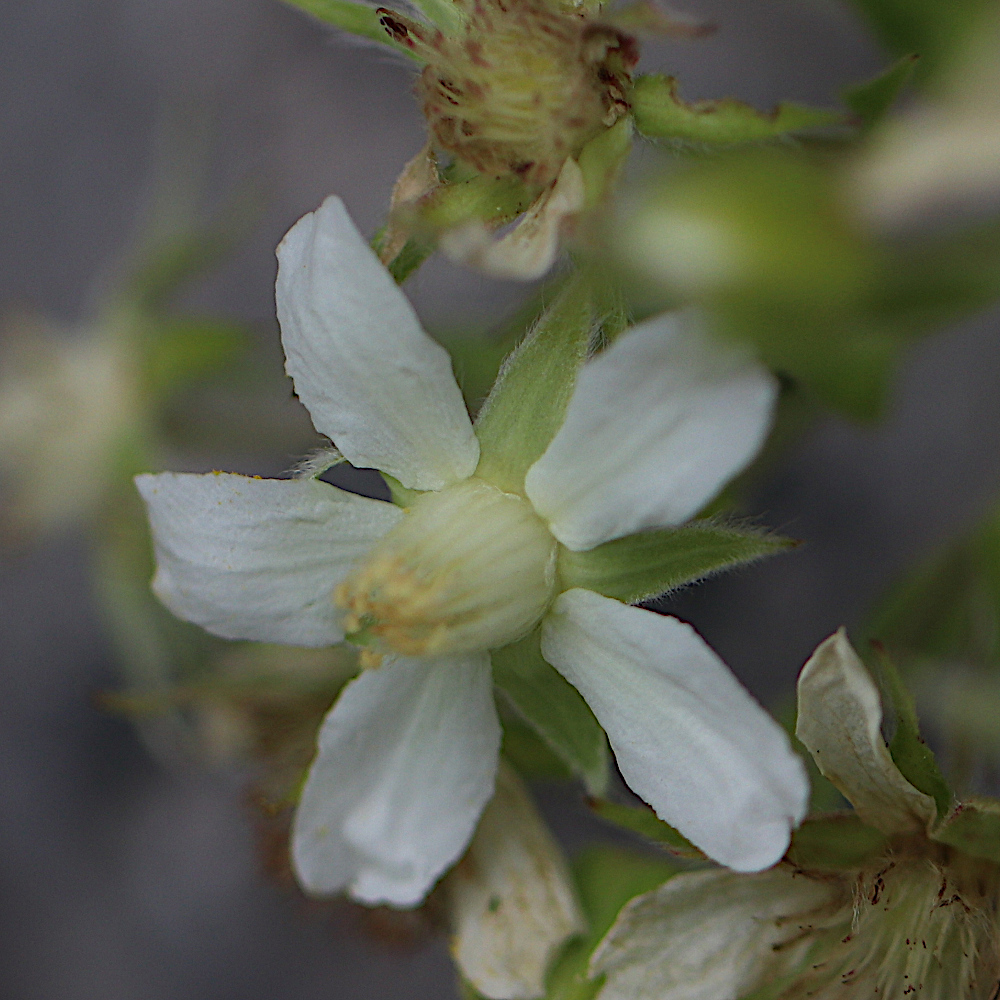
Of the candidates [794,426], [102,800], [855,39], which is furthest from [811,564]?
[102,800]

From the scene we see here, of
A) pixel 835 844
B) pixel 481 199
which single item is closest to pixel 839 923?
pixel 835 844

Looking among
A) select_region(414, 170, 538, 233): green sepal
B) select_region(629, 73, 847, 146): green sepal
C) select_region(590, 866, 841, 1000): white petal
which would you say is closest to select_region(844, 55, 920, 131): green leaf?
select_region(629, 73, 847, 146): green sepal

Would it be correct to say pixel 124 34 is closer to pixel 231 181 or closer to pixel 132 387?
pixel 231 181

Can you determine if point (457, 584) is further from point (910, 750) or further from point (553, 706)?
point (910, 750)

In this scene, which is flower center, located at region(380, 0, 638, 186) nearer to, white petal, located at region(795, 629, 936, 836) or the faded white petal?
the faded white petal

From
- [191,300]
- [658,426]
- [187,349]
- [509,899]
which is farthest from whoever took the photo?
[191,300]
